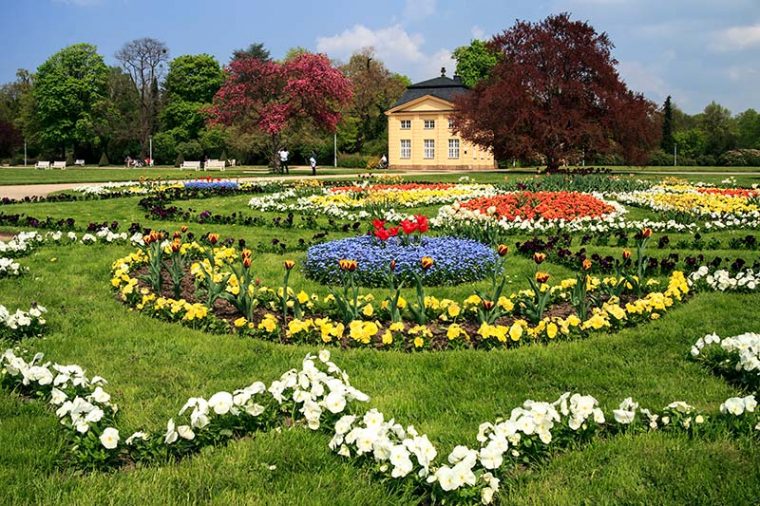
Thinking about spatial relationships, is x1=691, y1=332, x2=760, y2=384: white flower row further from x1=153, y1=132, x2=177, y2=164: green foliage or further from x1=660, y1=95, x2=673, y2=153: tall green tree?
x1=660, y1=95, x2=673, y2=153: tall green tree

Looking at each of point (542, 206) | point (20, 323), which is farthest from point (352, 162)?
point (20, 323)

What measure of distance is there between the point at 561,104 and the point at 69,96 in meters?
47.0

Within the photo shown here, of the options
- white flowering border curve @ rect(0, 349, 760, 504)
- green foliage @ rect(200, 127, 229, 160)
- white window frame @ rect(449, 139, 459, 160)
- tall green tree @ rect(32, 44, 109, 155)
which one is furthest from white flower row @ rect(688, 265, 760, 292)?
tall green tree @ rect(32, 44, 109, 155)

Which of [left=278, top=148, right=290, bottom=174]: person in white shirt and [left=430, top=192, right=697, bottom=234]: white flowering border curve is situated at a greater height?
[left=278, top=148, right=290, bottom=174]: person in white shirt

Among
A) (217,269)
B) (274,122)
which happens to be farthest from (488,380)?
(274,122)

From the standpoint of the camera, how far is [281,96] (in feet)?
126

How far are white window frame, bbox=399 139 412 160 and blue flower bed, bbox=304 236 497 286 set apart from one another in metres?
43.3

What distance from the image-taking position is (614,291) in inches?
241

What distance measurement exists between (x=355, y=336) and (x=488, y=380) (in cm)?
113

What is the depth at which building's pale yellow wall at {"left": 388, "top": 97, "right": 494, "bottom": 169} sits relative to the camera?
49.3 m

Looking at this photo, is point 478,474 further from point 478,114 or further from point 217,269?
point 478,114

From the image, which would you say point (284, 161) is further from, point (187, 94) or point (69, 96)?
point (69, 96)

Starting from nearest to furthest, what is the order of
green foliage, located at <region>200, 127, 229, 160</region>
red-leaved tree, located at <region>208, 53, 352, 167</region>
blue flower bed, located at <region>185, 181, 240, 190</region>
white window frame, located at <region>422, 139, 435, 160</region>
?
blue flower bed, located at <region>185, 181, 240, 190</region> → red-leaved tree, located at <region>208, 53, 352, 167</region> → white window frame, located at <region>422, 139, 435, 160</region> → green foliage, located at <region>200, 127, 229, 160</region>

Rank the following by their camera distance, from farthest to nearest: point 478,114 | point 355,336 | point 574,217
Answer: point 478,114, point 574,217, point 355,336
